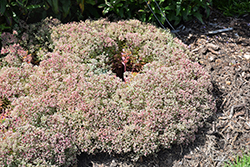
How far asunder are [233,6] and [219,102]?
2.55m

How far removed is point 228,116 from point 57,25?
10.5 ft

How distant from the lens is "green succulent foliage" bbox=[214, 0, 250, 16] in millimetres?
4588

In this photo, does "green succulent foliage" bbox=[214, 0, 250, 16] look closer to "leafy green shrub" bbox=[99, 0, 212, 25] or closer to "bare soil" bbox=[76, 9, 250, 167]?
"bare soil" bbox=[76, 9, 250, 167]

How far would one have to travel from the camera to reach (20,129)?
105 inches

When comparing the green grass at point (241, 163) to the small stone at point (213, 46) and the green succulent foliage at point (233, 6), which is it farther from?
the green succulent foliage at point (233, 6)

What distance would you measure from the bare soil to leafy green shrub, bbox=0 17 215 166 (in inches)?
6.3

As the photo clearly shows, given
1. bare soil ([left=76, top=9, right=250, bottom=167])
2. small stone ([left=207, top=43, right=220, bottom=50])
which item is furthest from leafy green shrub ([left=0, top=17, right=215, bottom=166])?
small stone ([left=207, top=43, right=220, bottom=50])

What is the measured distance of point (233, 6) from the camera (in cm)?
476

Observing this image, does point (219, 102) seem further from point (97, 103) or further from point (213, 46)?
point (97, 103)

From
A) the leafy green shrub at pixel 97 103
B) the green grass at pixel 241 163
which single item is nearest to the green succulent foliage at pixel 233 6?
the leafy green shrub at pixel 97 103

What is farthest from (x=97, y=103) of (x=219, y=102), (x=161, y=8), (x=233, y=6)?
(x=233, y=6)

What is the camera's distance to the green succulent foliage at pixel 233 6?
459 centimetres

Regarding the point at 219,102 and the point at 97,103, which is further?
the point at 219,102

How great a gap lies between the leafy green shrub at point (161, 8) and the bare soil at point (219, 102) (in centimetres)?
36
